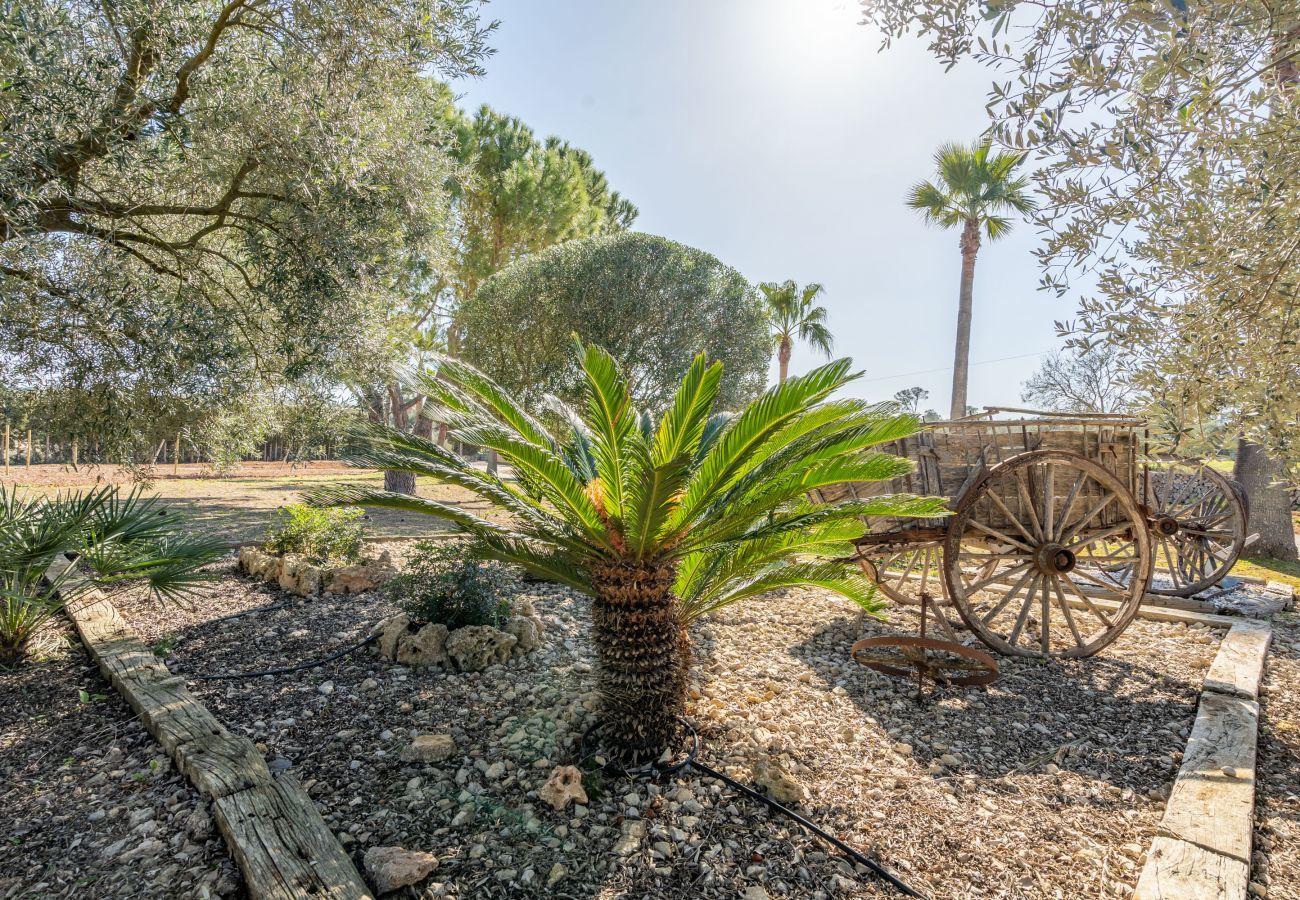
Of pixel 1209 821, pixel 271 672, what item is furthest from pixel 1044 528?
pixel 271 672

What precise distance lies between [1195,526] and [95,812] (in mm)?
7968

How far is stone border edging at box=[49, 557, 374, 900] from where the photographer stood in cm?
202

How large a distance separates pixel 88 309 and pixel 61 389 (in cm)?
139

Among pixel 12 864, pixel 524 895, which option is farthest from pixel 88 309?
pixel 524 895

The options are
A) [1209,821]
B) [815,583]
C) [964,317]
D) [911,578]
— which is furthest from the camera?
[964,317]

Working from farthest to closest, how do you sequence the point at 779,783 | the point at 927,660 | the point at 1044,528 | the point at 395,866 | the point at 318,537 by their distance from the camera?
the point at 318,537 → the point at 1044,528 → the point at 927,660 → the point at 779,783 → the point at 395,866

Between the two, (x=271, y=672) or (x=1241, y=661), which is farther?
(x=1241, y=661)

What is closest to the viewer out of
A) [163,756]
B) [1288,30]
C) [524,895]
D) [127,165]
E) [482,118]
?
[524,895]

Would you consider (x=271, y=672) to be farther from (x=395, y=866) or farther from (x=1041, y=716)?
(x=1041, y=716)

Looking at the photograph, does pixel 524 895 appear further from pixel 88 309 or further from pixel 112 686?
pixel 88 309

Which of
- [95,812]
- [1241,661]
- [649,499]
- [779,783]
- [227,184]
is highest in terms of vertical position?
[227,184]

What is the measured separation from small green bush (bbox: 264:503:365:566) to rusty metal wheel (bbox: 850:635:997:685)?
14.9ft

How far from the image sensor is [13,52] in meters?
3.45

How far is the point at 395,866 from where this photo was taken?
2070 millimetres
